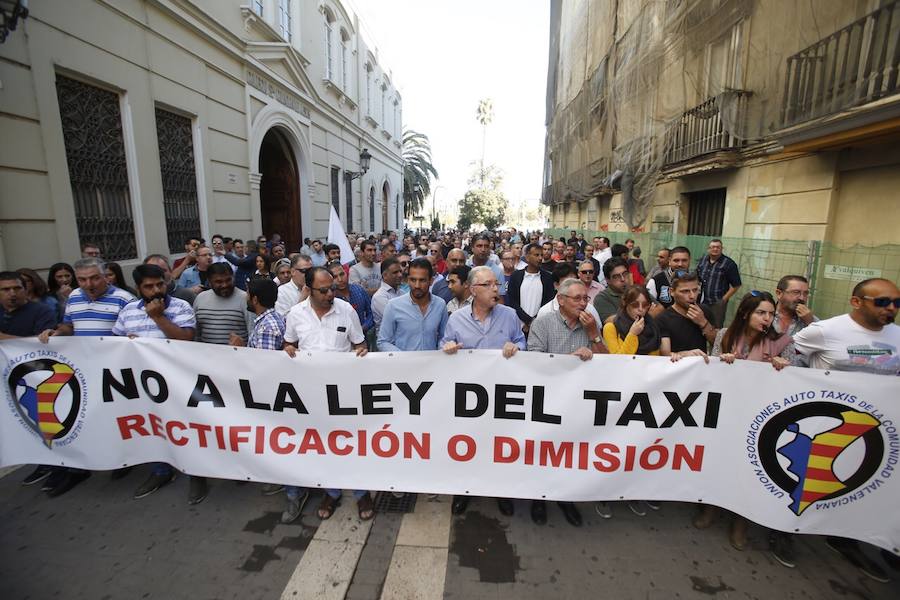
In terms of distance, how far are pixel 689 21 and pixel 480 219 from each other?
146 ft

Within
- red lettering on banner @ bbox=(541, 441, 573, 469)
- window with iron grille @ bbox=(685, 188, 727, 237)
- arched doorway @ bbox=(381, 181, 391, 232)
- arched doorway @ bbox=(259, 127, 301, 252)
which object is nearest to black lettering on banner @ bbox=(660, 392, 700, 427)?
red lettering on banner @ bbox=(541, 441, 573, 469)

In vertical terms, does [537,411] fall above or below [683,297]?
below

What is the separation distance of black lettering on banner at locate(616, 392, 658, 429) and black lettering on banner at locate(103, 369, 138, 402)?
11.1ft

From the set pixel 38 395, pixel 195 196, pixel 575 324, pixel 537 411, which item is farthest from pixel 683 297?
pixel 195 196

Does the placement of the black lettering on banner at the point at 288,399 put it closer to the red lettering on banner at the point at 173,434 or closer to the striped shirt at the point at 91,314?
the red lettering on banner at the point at 173,434

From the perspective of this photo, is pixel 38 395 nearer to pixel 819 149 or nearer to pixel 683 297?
pixel 683 297

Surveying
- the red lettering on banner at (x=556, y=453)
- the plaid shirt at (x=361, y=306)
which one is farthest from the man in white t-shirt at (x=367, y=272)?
the red lettering on banner at (x=556, y=453)

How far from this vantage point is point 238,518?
3.04m

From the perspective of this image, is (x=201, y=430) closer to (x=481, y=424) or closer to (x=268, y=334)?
(x=268, y=334)

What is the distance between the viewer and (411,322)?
344 cm

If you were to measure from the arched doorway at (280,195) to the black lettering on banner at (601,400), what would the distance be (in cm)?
1191

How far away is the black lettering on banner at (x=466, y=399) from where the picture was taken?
2915 mm

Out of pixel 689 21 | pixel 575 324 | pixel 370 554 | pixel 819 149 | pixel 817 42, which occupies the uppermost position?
A: pixel 689 21

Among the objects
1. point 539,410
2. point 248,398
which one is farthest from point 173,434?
point 539,410
